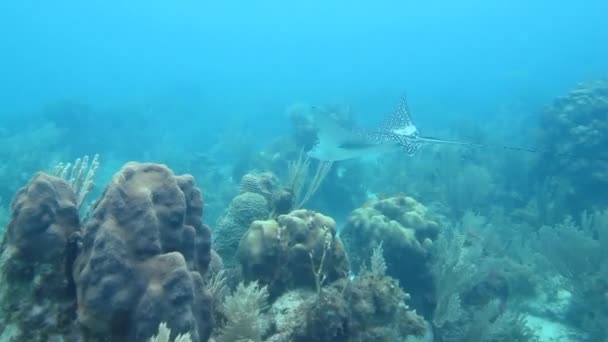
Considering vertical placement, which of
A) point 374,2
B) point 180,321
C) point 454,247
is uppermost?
point 374,2

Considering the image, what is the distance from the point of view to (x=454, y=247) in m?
8.29

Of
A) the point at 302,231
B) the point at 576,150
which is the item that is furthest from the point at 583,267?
the point at 302,231

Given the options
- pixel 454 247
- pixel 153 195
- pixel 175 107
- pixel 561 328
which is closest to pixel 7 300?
pixel 153 195

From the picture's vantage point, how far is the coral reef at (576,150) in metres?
12.8

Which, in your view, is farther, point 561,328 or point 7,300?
point 561,328

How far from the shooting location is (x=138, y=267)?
3.51m

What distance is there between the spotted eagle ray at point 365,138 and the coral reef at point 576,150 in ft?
16.3

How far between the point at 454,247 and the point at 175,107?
39.7m

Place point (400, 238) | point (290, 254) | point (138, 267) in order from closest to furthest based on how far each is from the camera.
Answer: point (138, 267)
point (290, 254)
point (400, 238)

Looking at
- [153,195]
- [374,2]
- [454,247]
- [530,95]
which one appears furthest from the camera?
[374,2]

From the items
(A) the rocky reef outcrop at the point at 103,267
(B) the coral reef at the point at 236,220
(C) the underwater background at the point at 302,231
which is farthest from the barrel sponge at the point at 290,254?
(A) the rocky reef outcrop at the point at 103,267

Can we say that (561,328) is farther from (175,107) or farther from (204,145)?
(175,107)

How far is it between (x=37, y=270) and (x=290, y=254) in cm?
288

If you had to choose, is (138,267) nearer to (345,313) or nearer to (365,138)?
(345,313)
